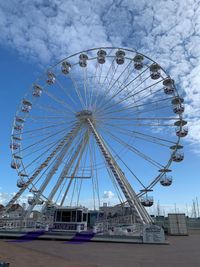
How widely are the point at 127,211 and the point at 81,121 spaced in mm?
11151

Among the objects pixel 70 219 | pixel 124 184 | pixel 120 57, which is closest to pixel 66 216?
pixel 70 219

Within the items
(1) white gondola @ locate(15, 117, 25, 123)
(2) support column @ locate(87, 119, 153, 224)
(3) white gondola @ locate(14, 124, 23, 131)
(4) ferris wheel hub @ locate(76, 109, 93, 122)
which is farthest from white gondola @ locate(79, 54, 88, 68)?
(3) white gondola @ locate(14, 124, 23, 131)

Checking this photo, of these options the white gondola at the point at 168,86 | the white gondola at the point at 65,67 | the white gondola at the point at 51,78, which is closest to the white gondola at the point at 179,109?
the white gondola at the point at 168,86

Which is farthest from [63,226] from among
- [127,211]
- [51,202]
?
[127,211]

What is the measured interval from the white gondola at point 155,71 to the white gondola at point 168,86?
91 cm

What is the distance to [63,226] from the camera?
77.6ft

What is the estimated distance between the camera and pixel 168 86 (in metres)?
26.4

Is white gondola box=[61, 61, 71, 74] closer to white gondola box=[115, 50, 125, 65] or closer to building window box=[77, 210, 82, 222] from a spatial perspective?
white gondola box=[115, 50, 125, 65]

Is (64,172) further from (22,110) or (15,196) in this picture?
(22,110)

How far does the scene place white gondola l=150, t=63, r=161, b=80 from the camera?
26641 mm

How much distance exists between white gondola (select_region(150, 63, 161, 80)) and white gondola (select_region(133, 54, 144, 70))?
1.06 meters

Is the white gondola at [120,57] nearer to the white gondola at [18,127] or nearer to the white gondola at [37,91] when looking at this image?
the white gondola at [37,91]

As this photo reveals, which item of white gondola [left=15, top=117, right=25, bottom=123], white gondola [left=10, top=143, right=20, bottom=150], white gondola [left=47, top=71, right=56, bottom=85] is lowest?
white gondola [left=10, top=143, right=20, bottom=150]

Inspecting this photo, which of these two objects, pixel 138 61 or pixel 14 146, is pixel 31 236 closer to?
pixel 14 146
